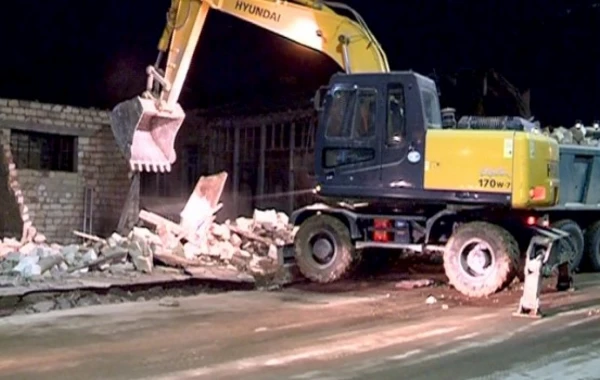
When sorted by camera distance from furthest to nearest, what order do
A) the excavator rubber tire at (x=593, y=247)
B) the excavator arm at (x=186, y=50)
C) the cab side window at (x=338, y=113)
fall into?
1. the excavator rubber tire at (x=593, y=247)
2. the cab side window at (x=338, y=113)
3. the excavator arm at (x=186, y=50)

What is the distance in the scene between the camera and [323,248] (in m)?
12.9

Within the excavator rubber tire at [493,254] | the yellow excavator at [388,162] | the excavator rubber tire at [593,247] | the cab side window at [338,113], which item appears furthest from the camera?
the excavator rubber tire at [593,247]

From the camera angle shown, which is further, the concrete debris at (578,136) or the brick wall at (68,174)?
the brick wall at (68,174)

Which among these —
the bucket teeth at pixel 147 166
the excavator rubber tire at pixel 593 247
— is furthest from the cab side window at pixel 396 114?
the excavator rubber tire at pixel 593 247

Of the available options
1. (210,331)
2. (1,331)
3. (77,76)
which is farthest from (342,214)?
(77,76)

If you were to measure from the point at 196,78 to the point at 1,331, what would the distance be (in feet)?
48.3

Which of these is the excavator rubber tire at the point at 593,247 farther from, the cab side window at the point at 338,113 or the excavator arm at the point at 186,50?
the cab side window at the point at 338,113

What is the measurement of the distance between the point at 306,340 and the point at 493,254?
163 inches

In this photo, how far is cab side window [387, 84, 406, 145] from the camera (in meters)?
12.0

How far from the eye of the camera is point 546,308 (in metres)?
10.9

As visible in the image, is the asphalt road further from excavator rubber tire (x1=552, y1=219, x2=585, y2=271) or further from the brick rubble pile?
excavator rubber tire (x1=552, y1=219, x2=585, y2=271)

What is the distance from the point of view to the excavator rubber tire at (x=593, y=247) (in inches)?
613

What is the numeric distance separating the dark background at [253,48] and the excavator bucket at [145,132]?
652 cm

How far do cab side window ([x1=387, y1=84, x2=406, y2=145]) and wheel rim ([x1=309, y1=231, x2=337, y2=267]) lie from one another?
71.5 inches
